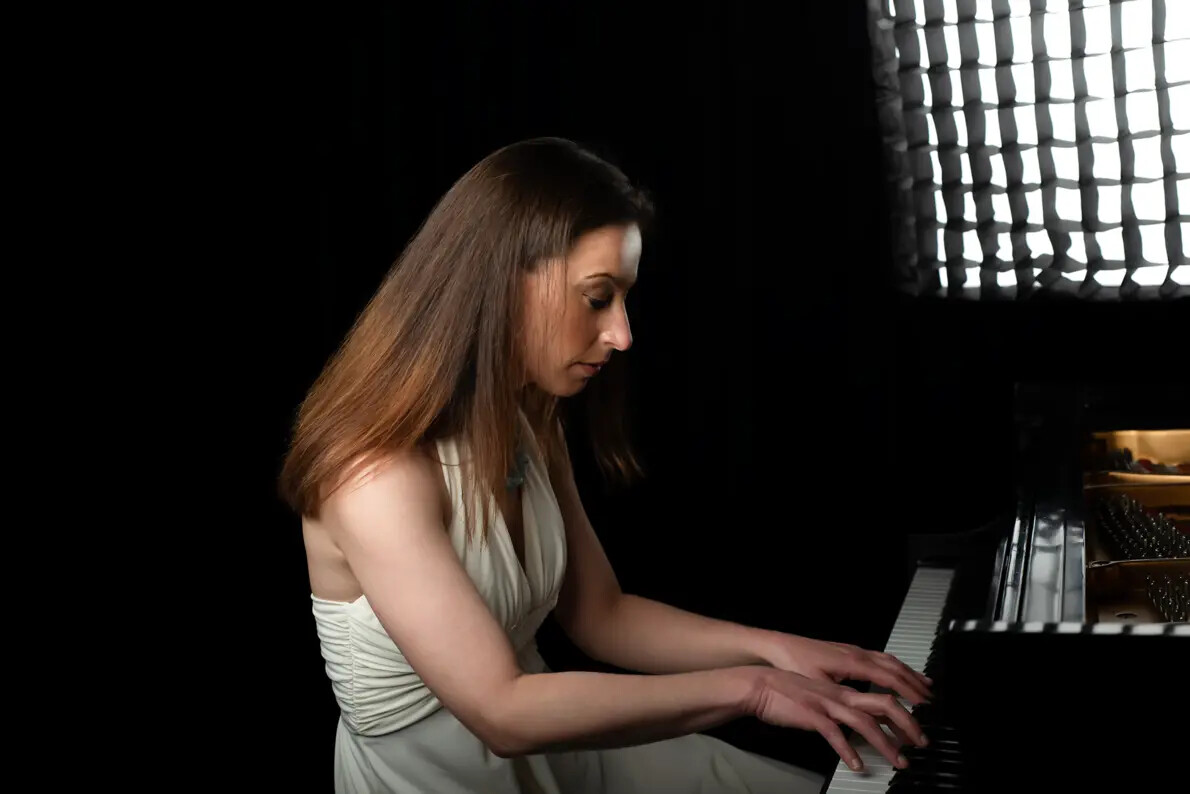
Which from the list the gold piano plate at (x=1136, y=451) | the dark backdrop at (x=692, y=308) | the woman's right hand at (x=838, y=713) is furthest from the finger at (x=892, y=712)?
the dark backdrop at (x=692, y=308)

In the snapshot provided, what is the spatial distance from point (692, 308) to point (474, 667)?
70.0 inches

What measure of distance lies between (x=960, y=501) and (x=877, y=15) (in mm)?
1065

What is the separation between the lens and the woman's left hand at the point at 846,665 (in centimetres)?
146

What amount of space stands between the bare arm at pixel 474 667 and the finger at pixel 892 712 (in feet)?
0.36

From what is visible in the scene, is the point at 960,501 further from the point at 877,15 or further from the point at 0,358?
the point at 0,358

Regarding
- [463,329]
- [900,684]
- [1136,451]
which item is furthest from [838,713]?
[1136,451]

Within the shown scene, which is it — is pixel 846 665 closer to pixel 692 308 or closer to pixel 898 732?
pixel 898 732

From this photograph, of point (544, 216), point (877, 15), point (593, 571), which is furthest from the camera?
point (877, 15)

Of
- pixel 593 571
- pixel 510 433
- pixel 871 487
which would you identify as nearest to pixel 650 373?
pixel 871 487

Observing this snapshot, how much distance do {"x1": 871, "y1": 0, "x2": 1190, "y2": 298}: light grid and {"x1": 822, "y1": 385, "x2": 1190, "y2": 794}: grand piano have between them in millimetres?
825

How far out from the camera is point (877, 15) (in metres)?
2.79

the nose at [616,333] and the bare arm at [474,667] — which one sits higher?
the nose at [616,333]

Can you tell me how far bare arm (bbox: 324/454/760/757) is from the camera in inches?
54.3

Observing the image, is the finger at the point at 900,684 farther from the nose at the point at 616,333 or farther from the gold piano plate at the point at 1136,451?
the gold piano plate at the point at 1136,451
